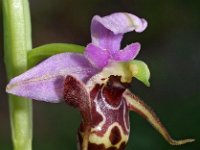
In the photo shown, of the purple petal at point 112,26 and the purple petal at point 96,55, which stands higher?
the purple petal at point 112,26

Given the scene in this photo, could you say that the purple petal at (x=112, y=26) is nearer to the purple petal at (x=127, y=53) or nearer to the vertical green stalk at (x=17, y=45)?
the purple petal at (x=127, y=53)

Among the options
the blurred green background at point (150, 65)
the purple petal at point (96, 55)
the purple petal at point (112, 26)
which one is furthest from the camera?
the blurred green background at point (150, 65)

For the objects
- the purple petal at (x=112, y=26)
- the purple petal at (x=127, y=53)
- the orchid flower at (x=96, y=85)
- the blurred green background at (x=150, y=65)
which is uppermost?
the purple petal at (x=112, y=26)

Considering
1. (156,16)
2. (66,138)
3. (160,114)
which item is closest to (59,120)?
(66,138)

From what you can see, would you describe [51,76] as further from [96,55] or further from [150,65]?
[150,65]

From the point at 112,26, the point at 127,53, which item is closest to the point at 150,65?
the point at 127,53

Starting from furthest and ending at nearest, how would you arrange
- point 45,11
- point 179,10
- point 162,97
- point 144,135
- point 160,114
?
1. point 45,11
2. point 179,10
3. point 162,97
4. point 160,114
5. point 144,135

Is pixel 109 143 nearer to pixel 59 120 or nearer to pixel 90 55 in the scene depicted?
pixel 90 55

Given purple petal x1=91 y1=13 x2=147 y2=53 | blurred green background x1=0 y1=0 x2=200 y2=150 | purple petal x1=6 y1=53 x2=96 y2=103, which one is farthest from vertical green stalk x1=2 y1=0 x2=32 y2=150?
blurred green background x1=0 y1=0 x2=200 y2=150

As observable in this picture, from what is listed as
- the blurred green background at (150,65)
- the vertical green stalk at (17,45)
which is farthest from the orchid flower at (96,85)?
the blurred green background at (150,65)
